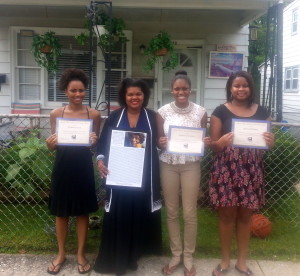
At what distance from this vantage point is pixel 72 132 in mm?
3170

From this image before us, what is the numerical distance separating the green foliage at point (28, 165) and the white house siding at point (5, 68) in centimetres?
421

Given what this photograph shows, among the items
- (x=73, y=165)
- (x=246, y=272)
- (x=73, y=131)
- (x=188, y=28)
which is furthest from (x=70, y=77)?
(x=188, y=28)

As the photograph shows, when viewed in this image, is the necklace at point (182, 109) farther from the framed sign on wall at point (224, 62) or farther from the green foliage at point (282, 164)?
the framed sign on wall at point (224, 62)

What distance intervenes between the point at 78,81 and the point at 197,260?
6.66ft

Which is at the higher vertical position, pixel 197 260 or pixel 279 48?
pixel 279 48

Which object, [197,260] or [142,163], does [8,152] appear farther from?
[197,260]

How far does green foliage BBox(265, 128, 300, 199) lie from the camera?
→ 433 cm

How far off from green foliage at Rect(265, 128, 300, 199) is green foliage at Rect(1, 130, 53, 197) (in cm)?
243

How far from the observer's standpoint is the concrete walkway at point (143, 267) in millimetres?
3502

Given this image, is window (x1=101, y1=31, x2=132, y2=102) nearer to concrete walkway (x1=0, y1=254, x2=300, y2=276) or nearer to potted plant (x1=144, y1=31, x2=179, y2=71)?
potted plant (x1=144, y1=31, x2=179, y2=71)

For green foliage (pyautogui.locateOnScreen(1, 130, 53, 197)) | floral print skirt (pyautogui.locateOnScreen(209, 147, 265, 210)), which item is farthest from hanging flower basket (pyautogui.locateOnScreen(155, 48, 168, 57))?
floral print skirt (pyautogui.locateOnScreen(209, 147, 265, 210))

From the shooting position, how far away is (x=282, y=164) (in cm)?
440

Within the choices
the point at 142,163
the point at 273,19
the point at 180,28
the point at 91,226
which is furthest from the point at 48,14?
the point at 142,163

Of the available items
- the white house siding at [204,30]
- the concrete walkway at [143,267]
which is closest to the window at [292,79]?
the white house siding at [204,30]
